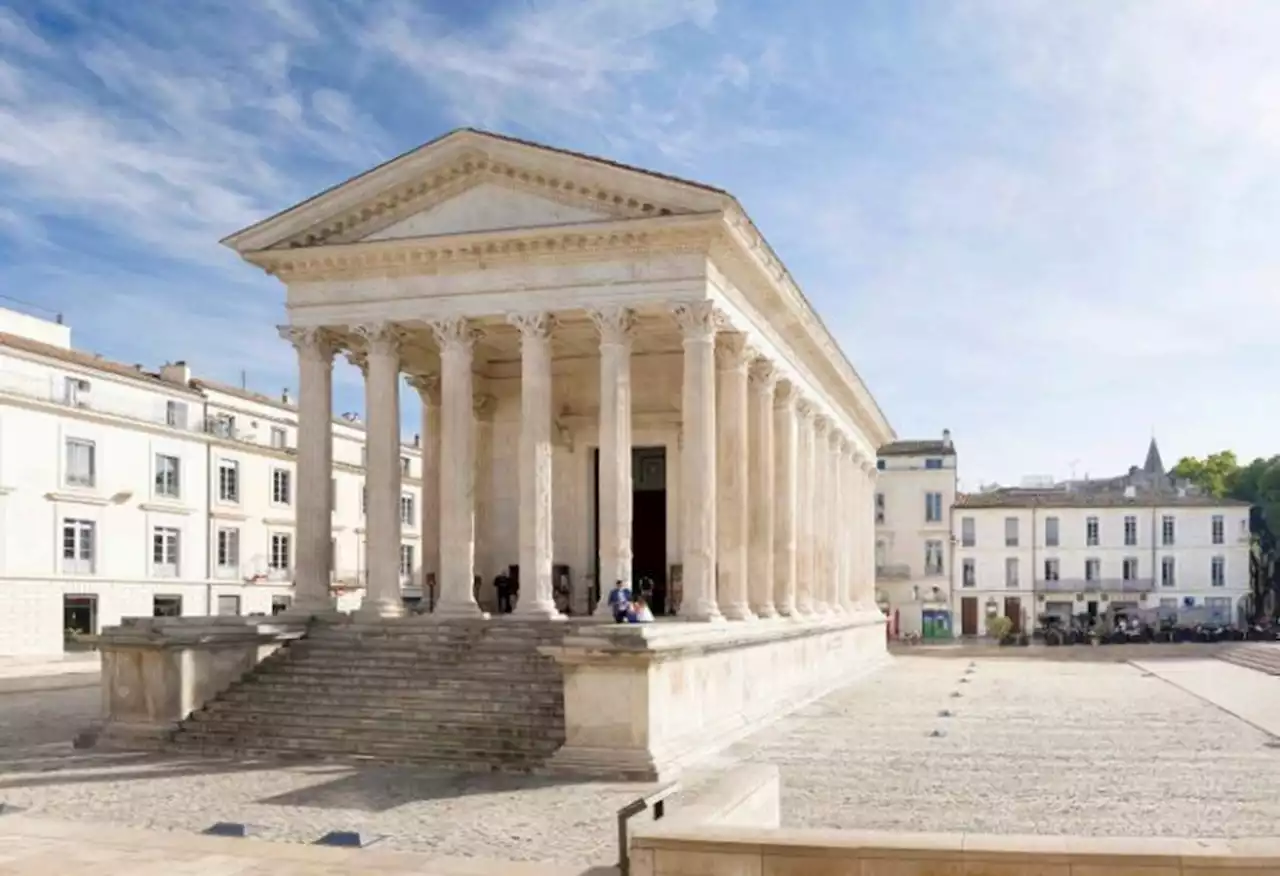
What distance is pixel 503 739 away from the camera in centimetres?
1870

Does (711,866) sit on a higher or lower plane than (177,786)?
higher

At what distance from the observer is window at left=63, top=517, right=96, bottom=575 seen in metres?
45.3

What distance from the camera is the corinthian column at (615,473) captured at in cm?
2295

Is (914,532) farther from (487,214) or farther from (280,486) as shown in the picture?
(487,214)

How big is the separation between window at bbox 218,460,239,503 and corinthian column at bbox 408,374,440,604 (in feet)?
81.8

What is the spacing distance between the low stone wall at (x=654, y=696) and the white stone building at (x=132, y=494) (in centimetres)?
2847

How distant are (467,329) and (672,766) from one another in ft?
32.1

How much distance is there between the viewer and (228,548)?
53094mm

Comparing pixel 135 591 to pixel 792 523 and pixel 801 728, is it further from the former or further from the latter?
pixel 801 728

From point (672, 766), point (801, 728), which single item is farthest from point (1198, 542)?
point (672, 766)

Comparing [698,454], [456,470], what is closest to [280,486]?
[456,470]

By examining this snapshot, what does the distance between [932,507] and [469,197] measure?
53646mm

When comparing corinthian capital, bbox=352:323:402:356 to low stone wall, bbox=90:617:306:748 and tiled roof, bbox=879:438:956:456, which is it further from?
tiled roof, bbox=879:438:956:456

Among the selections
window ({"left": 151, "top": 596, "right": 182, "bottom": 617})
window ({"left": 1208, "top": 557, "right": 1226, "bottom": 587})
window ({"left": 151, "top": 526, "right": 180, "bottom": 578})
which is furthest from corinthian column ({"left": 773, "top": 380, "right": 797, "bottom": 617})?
window ({"left": 1208, "top": 557, "right": 1226, "bottom": 587})
